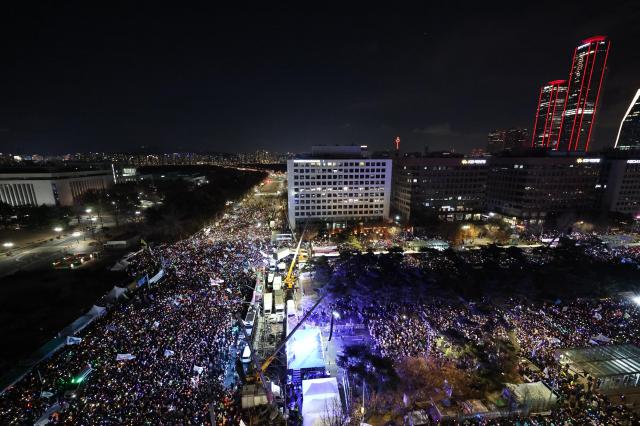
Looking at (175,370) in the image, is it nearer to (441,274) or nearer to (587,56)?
(441,274)

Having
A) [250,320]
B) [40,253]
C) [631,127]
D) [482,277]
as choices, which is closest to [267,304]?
[250,320]

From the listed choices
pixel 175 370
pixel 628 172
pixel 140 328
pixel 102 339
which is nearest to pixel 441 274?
pixel 175 370

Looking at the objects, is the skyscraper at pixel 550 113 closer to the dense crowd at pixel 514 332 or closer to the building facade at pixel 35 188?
the dense crowd at pixel 514 332

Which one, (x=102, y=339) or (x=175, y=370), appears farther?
(x=102, y=339)

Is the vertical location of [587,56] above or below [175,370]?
above

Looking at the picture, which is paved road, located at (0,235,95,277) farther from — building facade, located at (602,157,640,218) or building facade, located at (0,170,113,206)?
building facade, located at (602,157,640,218)

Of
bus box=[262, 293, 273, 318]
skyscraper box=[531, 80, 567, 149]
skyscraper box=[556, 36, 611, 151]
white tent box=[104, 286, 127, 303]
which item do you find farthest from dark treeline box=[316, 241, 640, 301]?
skyscraper box=[531, 80, 567, 149]
